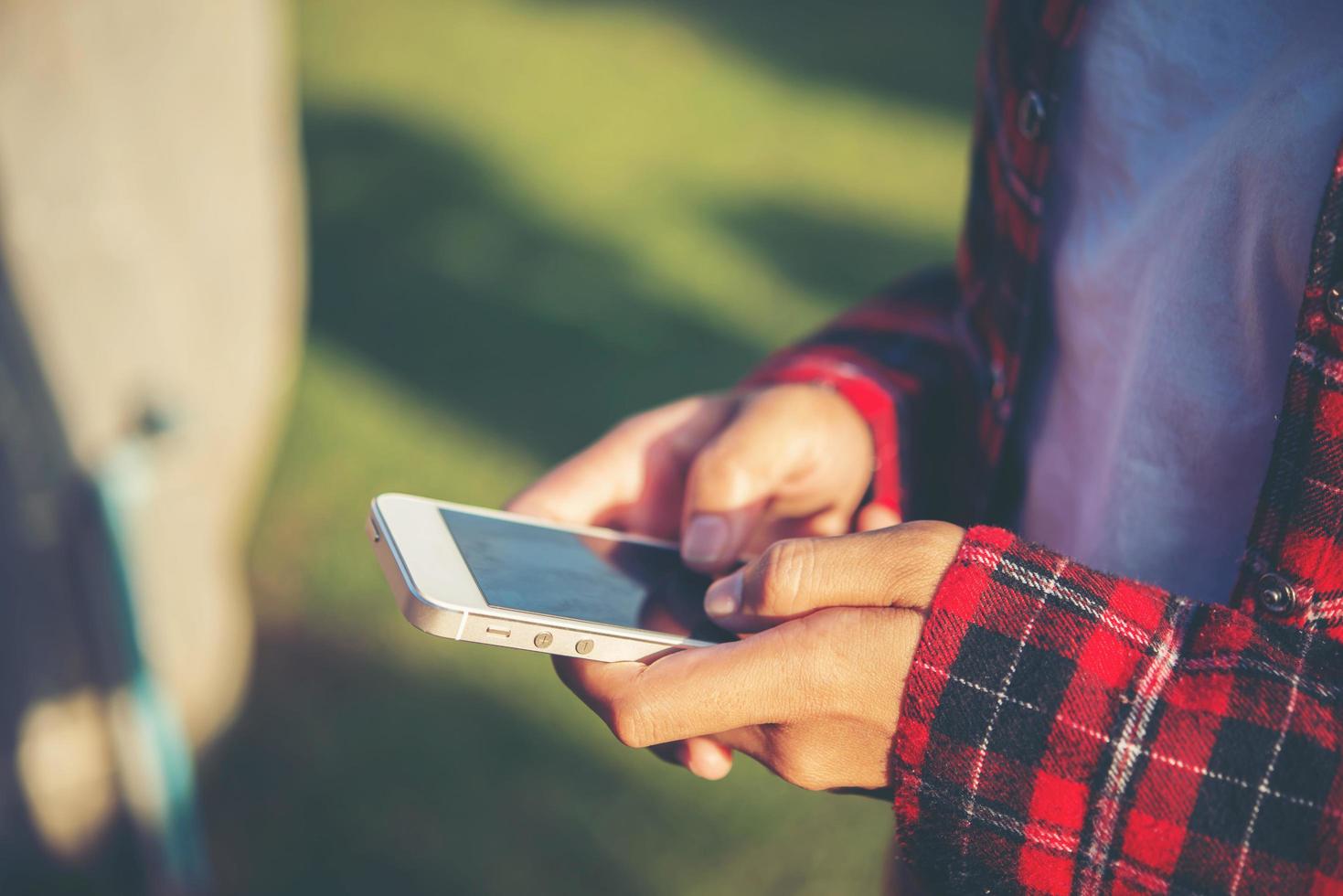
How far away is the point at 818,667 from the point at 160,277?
2031 mm

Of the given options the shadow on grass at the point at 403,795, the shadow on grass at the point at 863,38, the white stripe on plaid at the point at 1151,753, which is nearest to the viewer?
the white stripe on plaid at the point at 1151,753

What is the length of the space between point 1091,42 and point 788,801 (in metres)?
2.20

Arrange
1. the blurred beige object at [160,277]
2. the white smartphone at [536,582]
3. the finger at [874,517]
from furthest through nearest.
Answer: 1. the blurred beige object at [160,277]
2. the finger at [874,517]
3. the white smartphone at [536,582]

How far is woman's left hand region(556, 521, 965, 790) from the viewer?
3.31 feet

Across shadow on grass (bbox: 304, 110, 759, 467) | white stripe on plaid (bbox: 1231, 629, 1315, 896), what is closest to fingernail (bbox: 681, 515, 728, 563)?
white stripe on plaid (bbox: 1231, 629, 1315, 896)

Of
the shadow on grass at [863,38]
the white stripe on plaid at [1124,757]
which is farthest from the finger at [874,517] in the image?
the shadow on grass at [863,38]

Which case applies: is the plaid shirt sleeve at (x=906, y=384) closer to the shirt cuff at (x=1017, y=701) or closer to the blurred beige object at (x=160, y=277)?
the shirt cuff at (x=1017, y=701)

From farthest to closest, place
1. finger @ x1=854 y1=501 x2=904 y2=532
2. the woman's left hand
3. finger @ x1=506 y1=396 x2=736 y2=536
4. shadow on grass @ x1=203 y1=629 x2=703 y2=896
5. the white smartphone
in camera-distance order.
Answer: shadow on grass @ x1=203 y1=629 x2=703 y2=896
finger @ x1=506 y1=396 x2=736 y2=536
finger @ x1=854 y1=501 x2=904 y2=532
the white smartphone
the woman's left hand

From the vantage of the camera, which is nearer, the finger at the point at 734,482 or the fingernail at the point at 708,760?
the fingernail at the point at 708,760

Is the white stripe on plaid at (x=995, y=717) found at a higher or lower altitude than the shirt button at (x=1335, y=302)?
lower

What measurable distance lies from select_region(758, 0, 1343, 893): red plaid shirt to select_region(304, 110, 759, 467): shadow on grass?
3160mm

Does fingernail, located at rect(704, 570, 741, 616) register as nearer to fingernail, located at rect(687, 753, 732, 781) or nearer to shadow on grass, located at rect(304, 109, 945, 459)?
fingernail, located at rect(687, 753, 732, 781)

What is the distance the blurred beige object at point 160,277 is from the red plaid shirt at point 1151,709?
6.55 feet

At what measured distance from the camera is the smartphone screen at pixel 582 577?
1241mm
